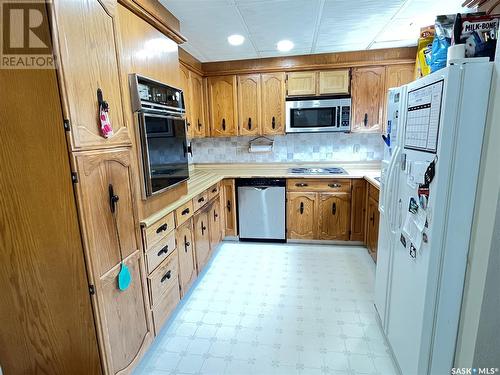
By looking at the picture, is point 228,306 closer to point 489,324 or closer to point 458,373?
point 458,373

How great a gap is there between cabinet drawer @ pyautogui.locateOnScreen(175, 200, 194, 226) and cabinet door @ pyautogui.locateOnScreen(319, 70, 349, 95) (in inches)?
84.9

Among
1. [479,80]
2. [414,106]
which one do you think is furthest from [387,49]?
[479,80]

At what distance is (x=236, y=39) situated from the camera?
8.74 feet

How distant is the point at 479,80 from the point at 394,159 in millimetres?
617

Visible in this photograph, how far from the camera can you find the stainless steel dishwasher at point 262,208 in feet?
11.1

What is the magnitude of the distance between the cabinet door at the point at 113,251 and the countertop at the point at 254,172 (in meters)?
0.85

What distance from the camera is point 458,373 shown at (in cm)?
125

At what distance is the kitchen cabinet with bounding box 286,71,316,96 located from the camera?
3.35m

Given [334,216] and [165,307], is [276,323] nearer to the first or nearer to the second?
[165,307]

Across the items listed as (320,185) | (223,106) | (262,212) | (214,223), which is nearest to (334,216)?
(320,185)

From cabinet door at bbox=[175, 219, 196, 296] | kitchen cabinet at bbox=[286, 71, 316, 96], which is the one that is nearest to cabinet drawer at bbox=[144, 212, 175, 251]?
cabinet door at bbox=[175, 219, 196, 296]

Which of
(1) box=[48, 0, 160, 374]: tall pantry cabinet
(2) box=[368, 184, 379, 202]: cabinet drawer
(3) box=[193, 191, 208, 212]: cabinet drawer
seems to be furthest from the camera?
(2) box=[368, 184, 379, 202]: cabinet drawer
